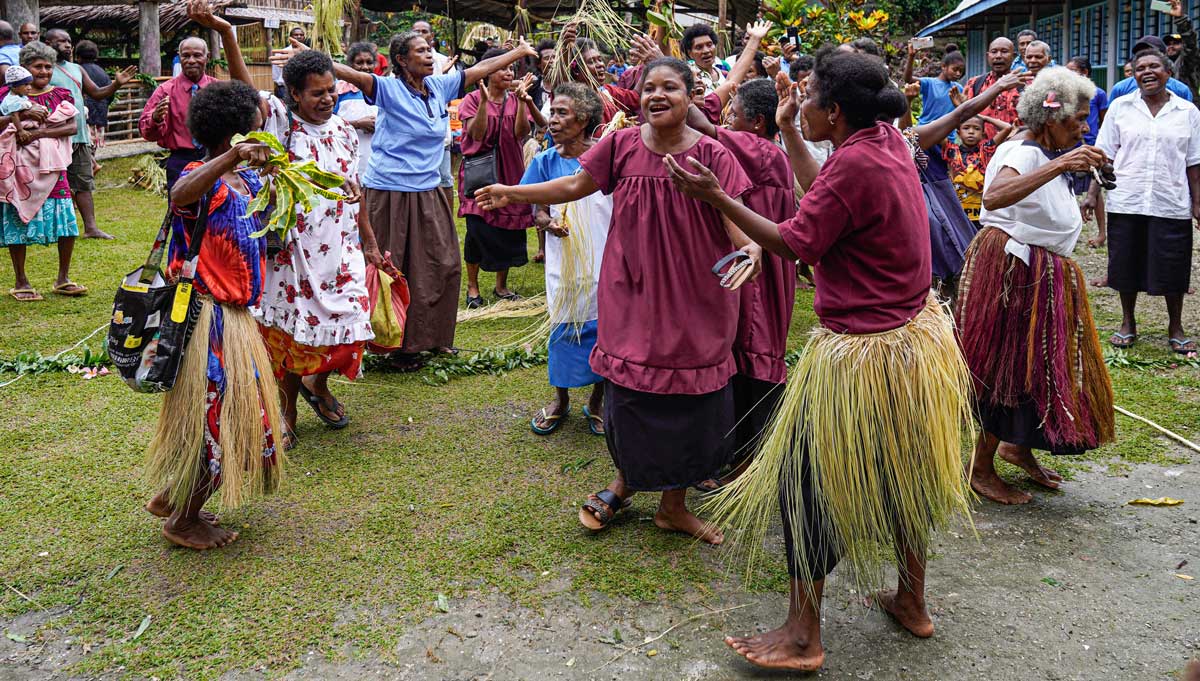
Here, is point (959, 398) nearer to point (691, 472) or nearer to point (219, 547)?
point (691, 472)

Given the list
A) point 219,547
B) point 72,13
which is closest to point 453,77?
point 219,547

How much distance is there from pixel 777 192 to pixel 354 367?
2157 mm

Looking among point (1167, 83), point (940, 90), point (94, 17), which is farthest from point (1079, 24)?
point (94, 17)

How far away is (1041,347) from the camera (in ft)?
13.4

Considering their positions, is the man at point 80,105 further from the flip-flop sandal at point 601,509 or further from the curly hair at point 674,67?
the flip-flop sandal at point 601,509

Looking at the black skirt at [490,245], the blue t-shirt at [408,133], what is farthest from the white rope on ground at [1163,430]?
the black skirt at [490,245]

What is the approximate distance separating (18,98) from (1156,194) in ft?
25.1

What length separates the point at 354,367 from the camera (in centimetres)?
491

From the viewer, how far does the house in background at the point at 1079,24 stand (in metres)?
14.9

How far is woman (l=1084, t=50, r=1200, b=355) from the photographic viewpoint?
6.44 m

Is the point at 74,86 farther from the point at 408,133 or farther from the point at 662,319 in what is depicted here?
the point at 662,319

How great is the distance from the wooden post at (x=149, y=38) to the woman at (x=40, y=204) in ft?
26.4

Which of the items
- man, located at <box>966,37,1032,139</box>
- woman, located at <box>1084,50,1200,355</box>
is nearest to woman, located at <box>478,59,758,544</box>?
woman, located at <box>1084,50,1200,355</box>

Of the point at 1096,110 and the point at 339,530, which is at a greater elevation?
the point at 1096,110
